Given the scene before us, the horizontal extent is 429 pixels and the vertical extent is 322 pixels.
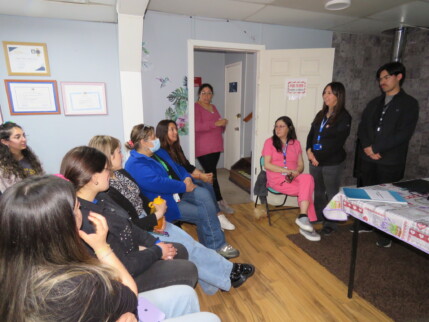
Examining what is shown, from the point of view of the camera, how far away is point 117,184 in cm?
162

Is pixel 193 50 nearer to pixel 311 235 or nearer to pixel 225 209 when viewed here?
pixel 225 209

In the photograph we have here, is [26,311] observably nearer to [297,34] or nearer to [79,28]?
[79,28]

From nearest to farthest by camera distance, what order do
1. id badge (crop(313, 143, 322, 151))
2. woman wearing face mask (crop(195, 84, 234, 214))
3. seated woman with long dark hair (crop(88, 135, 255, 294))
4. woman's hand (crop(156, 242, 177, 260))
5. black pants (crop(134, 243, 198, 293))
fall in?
black pants (crop(134, 243, 198, 293)) < woman's hand (crop(156, 242, 177, 260)) < seated woman with long dark hair (crop(88, 135, 255, 294)) < id badge (crop(313, 143, 322, 151)) < woman wearing face mask (crop(195, 84, 234, 214))

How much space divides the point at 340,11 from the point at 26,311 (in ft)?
11.5

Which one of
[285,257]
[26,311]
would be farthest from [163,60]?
[26,311]

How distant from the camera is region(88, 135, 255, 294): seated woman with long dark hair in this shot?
1621 millimetres

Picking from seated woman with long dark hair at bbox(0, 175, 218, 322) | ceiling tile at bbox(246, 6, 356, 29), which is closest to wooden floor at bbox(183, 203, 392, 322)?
seated woman with long dark hair at bbox(0, 175, 218, 322)

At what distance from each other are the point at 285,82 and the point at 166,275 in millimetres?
2891

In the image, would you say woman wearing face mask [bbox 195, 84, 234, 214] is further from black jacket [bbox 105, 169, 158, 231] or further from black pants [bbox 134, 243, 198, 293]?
black pants [bbox 134, 243, 198, 293]

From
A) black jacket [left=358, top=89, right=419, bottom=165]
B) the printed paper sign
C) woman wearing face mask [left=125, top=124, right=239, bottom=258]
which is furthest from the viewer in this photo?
the printed paper sign

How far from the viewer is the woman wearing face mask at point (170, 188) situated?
2.00 m

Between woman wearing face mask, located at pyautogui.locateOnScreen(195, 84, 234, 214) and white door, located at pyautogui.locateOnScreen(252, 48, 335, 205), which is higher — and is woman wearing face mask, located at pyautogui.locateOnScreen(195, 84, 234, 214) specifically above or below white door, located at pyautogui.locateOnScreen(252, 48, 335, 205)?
below

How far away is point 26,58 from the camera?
261 cm

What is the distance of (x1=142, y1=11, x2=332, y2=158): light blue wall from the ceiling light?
0.90m
